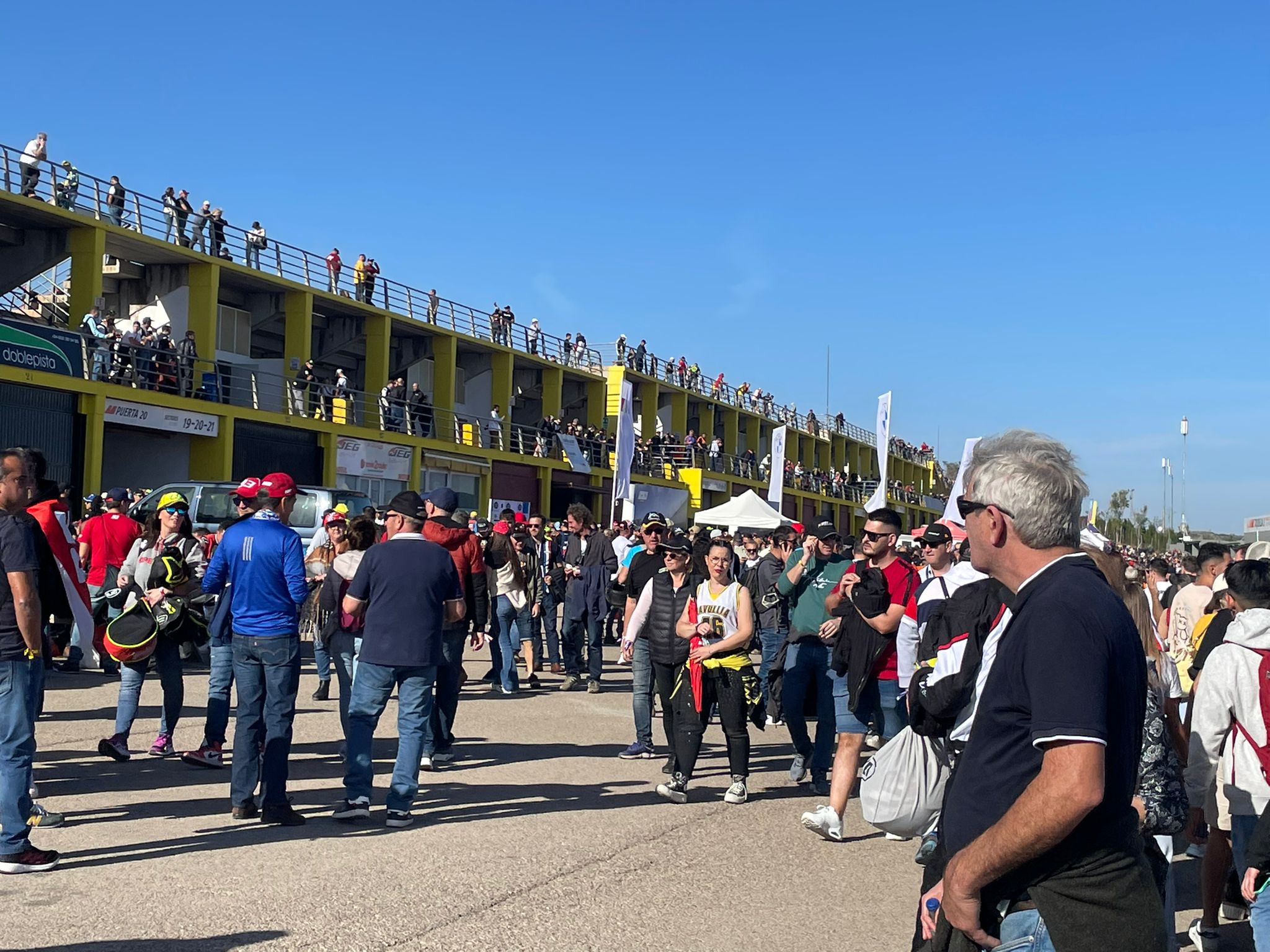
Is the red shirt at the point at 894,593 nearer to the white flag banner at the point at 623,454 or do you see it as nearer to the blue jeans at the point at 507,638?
the blue jeans at the point at 507,638

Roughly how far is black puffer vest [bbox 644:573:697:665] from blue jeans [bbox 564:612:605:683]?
539cm

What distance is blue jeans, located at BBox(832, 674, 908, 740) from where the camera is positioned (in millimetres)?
7250

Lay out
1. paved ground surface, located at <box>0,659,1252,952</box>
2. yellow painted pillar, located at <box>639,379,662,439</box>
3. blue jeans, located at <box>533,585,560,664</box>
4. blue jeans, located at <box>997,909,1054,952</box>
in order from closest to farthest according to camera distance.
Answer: blue jeans, located at <box>997,909,1054,952</box>, paved ground surface, located at <box>0,659,1252,952</box>, blue jeans, located at <box>533,585,560,664</box>, yellow painted pillar, located at <box>639,379,662,439</box>

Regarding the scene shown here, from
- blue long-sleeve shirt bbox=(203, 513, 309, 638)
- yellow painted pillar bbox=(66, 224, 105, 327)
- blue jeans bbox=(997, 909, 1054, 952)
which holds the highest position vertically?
yellow painted pillar bbox=(66, 224, 105, 327)

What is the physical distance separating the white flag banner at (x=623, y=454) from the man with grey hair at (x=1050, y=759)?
1906cm

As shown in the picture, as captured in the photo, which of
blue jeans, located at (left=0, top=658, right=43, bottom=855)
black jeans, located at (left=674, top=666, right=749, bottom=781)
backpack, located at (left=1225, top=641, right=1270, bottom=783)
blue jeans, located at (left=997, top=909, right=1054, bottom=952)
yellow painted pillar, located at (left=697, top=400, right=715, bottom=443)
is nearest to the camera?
blue jeans, located at (left=997, top=909, right=1054, bottom=952)

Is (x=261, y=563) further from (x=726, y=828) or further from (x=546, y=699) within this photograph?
(x=546, y=699)

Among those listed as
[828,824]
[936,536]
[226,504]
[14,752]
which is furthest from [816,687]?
[226,504]

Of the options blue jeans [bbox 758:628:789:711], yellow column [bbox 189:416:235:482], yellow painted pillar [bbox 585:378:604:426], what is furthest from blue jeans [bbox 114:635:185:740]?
yellow painted pillar [bbox 585:378:604:426]

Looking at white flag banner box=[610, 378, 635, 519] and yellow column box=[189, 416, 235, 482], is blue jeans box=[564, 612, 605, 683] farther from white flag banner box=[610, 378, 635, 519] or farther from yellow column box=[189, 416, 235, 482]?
yellow column box=[189, 416, 235, 482]

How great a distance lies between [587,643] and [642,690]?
4.95 meters

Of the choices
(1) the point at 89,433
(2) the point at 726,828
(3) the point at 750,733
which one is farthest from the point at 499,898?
(1) the point at 89,433

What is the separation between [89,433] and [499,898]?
71.9 ft

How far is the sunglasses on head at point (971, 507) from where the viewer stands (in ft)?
8.59
